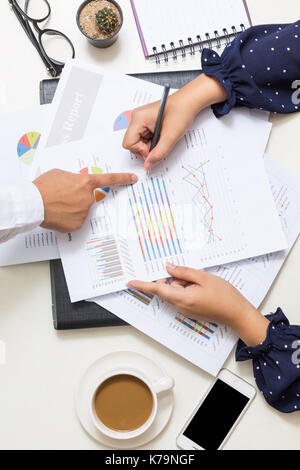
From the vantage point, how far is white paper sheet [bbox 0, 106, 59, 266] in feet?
2.84

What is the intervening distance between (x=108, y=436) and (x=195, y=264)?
320mm

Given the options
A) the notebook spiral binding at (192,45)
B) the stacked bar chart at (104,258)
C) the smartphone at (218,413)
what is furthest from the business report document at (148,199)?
the smartphone at (218,413)

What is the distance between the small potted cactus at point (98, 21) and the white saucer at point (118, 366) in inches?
22.3

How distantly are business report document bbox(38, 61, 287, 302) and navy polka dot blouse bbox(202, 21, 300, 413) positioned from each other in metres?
0.08

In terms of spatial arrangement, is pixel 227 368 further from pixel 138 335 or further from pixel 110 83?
pixel 110 83

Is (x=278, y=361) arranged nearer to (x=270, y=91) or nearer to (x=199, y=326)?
(x=199, y=326)

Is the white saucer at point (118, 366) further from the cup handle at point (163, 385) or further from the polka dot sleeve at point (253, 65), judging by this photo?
the polka dot sleeve at point (253, 65)

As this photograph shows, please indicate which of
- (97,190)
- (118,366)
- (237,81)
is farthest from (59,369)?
(237,81)

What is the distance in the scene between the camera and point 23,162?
875mm

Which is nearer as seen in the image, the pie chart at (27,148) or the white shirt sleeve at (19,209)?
the white shirt sleeve at (19,209)

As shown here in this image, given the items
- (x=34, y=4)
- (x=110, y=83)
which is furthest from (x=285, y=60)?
(x=34, y=4)

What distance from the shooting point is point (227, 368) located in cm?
88

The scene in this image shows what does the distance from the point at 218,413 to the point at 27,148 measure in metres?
0.58

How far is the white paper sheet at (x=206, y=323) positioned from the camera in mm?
858
